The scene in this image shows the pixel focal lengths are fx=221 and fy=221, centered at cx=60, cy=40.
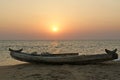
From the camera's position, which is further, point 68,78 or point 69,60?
point 69,60

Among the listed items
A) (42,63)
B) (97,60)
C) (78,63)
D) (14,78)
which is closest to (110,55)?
(97,60)

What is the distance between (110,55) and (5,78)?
27.5 feet

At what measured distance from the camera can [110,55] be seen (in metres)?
16.9

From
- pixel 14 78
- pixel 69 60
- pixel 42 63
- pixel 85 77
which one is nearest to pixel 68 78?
pixel 85 77

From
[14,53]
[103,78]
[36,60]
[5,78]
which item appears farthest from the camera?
[14,53]

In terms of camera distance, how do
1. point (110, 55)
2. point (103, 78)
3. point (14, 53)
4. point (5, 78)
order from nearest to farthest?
point (103, 78) < point (5, 78) < point (110, 55) < point (14, 53)

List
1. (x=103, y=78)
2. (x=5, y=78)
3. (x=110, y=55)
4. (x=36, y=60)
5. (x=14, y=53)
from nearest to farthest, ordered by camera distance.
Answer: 1. (x=103, y=78)
2. (x=5, y=78)
3. (x=110, y=55)
4. (x=36, y=60)
5. (x=14, y=53)

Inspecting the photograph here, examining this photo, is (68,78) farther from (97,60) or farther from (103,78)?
(97,60)

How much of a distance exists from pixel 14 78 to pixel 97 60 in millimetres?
7577

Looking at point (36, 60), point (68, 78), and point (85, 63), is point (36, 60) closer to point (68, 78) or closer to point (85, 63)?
point (85, 63)

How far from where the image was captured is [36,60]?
18.0 meters

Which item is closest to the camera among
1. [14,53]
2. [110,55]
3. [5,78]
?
[5,78]

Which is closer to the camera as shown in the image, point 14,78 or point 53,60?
point 14,78

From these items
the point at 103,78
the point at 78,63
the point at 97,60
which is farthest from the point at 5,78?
the point at 97,60
